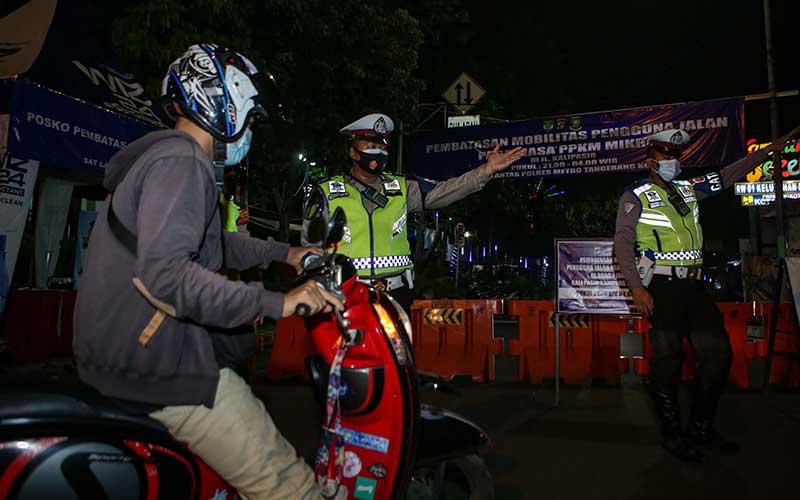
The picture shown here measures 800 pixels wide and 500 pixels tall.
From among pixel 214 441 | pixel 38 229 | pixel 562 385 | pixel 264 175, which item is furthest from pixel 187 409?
pixel 264 175

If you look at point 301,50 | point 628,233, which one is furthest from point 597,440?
point 301,50

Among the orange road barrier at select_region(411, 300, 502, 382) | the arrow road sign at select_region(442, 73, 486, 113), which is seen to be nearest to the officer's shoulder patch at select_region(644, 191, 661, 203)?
the orange road barrier at select_region(411, 300, 502, 382)

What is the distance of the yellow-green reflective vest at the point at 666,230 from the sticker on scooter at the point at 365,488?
3309 millimetres

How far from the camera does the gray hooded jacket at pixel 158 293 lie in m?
1.63

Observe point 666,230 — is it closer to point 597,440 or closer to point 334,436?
point 597,440

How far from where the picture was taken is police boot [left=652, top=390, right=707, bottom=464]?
4441 millimetres

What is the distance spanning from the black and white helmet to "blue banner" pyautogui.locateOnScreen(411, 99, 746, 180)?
8.65 m

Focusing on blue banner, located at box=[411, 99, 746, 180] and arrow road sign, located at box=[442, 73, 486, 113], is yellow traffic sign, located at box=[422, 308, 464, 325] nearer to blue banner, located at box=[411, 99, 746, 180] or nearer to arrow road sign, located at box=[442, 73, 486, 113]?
blue banner, located at box=[411, 99, 746, 180]

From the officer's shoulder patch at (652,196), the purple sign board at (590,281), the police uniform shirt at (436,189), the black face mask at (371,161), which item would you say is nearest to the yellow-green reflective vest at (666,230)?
the officer's shoulder patch at (652,196)

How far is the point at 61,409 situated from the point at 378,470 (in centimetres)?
107

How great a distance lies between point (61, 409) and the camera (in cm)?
170

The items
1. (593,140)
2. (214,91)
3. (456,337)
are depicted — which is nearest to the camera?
(214,91)

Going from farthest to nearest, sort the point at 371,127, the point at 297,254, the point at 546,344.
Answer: the point at 546,344
the point at 371,127
the point at 297,254

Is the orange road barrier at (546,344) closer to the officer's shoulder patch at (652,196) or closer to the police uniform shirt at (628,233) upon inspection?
the police uniform shirt at (628,233)
